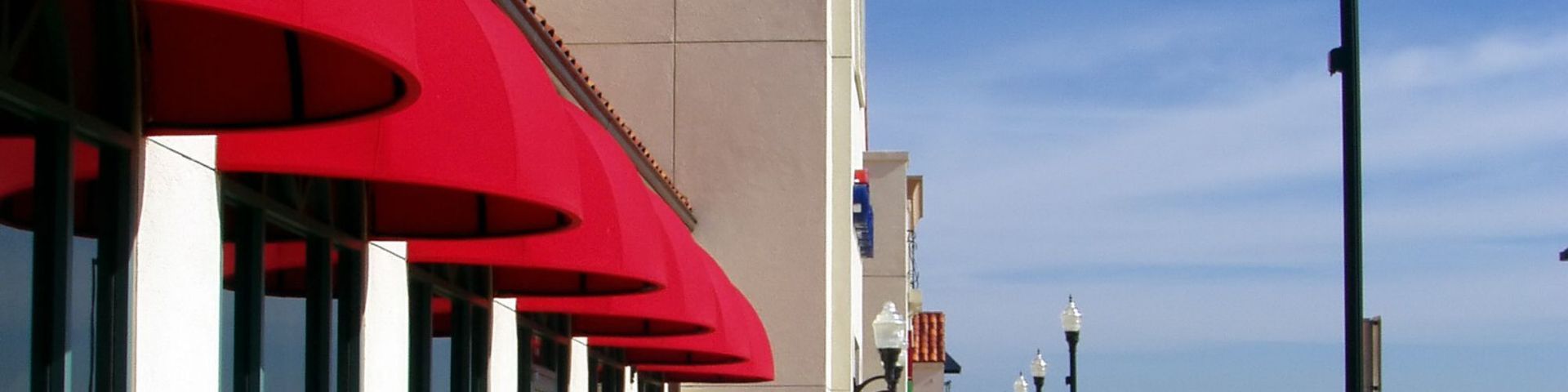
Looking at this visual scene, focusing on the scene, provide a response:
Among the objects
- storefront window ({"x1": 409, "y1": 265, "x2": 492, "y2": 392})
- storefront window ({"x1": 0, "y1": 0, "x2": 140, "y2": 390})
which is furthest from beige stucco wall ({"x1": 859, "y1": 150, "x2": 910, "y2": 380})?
storefront window ({"x1": 0, "y1": 0, "x2": 140, "y2": 390})

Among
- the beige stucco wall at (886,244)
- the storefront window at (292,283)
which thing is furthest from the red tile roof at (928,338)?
the storefront window at (292,283)

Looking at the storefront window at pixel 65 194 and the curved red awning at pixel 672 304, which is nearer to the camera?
the storefront window at pixel 65 194

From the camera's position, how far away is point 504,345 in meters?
17.0

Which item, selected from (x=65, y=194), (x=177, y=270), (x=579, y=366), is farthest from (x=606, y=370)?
(x=65, y=194)

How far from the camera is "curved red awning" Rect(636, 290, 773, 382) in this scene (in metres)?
21.7

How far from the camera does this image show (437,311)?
15.0 metres

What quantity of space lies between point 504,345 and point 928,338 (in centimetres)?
4974

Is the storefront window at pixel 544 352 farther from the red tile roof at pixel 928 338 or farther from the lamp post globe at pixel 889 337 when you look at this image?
the red tile roof at pixel 928 338

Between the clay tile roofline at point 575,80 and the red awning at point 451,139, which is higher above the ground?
the clay tile roofline at point 575,80

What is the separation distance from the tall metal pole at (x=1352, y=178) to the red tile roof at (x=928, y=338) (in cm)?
5240

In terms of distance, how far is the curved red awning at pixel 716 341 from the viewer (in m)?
19.5

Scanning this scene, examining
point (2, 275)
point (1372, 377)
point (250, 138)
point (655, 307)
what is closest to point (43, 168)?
point (2, 275)

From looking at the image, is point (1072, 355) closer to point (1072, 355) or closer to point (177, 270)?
point (1072, 355)

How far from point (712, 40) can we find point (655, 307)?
33.2 feet
